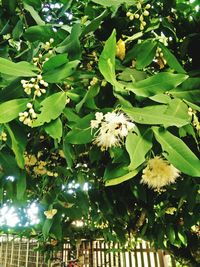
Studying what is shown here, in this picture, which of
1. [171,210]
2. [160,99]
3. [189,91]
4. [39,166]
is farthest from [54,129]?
[171,210]

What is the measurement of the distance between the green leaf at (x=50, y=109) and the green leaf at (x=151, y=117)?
172 mm

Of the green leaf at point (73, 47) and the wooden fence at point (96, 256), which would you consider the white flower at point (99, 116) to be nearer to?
the green leaf at point (73, 47)

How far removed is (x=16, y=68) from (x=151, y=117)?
34cm

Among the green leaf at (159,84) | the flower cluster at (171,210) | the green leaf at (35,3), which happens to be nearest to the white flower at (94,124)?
the green leaf at (159,84)

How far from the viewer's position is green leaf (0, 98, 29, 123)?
75 cm

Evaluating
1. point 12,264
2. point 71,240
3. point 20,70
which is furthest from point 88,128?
point 12,264

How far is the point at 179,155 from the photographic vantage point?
699 millimetres

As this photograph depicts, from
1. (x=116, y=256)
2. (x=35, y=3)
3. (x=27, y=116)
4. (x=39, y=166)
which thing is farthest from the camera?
(x=116, y=256)

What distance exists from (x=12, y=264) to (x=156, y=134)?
8.10 meters

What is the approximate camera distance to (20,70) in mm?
743

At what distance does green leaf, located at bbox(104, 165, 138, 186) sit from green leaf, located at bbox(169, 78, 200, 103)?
26 centimetres

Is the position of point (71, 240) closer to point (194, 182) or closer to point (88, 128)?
point (194, 182)

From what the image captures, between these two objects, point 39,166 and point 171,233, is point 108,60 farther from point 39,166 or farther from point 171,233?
point 171,233

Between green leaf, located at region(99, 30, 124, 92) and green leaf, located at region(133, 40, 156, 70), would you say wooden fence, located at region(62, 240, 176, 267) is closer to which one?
green leaf, located at region(133, 40, 156, 70)
